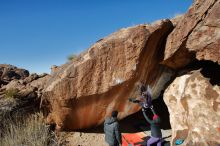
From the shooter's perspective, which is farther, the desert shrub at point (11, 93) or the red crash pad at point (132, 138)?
the desert shrub at point (11, 93)

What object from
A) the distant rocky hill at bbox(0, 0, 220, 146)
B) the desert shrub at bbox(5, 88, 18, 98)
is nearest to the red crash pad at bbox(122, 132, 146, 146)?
the distant rocky hill at bbox(0, 0, 220, 146)

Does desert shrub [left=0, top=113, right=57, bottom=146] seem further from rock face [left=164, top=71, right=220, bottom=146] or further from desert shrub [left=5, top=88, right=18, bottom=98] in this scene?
rock face [left=164, top=71, right=220, bottom=146]

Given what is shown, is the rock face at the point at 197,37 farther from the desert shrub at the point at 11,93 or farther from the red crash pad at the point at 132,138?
the desert shrub at the point at 11,93

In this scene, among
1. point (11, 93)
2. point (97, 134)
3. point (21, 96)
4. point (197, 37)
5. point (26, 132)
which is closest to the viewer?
point (197, 37)

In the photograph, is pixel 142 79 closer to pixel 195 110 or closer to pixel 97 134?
pixel 195 110

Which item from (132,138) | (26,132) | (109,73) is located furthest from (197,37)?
(26,132)

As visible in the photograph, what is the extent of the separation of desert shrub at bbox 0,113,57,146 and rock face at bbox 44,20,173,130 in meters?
0.70

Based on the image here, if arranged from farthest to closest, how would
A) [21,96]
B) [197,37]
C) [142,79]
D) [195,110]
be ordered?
[21,96] < [142,79] < [195,110] < [197,37]

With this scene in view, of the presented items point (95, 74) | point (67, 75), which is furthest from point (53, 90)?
point (95, 74)

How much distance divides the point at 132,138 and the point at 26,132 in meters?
3.26

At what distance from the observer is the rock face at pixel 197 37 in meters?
7.61

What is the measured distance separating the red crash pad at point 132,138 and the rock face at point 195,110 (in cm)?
125

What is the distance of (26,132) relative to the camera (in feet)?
32.1

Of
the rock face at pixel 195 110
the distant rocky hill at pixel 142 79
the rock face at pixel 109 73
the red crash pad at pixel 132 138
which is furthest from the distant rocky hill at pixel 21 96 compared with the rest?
the rock face at pixel 195 110
